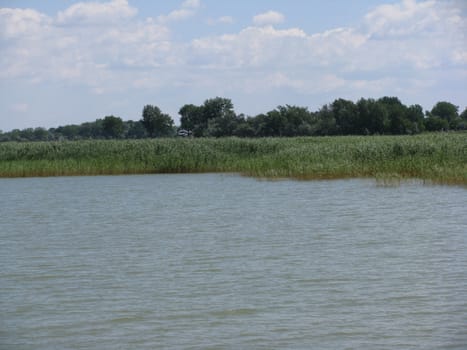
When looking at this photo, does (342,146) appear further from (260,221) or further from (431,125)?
(431,125)

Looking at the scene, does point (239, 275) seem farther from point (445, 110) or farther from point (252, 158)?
point (445, 110)

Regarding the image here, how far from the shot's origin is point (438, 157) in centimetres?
2420

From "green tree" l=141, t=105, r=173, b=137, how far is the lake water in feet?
190

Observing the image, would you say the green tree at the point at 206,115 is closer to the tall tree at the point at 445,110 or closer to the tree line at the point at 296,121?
the tree line at the point at 296,121

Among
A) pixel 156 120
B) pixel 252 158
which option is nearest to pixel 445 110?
pixel 156 120

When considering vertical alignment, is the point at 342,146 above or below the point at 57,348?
above

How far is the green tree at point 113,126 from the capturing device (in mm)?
86537

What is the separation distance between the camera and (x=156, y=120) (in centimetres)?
7619

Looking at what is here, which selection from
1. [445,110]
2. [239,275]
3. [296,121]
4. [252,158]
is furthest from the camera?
[445,110]

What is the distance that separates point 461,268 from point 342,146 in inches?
764

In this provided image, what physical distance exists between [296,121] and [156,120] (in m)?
14.7

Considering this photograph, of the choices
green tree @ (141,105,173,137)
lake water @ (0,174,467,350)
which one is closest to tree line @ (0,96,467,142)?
green tree @ (141,105,173,137)

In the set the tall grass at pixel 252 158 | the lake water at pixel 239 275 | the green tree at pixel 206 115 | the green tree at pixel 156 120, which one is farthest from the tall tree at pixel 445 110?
the lake water at pixel 239 275

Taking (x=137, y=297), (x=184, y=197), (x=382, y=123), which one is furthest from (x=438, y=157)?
(x=382, y=123)
